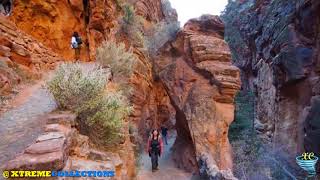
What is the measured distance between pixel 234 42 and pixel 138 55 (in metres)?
19.5

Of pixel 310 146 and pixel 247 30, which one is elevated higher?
pixel 247 30

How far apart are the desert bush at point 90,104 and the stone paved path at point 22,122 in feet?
2.16

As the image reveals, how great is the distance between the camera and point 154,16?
2531 centimetres

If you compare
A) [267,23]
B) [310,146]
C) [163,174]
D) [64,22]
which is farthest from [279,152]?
[64,22]

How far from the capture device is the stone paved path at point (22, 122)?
4879 millimetres

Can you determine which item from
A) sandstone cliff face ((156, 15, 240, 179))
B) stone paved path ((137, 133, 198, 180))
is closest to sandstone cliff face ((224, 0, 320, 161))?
sandstone cliff face ((156, 15, 240, 179))

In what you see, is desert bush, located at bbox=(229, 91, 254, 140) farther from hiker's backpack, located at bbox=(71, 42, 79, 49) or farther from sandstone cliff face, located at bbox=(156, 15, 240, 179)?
hiker's backpack, located at bbox=(71, 42, 79, 49)

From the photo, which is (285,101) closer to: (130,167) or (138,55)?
(138,55)

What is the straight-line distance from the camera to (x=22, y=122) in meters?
6.03

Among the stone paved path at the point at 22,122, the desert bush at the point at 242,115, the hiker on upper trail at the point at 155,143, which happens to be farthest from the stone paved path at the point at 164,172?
the desert bush at the point at 242,115

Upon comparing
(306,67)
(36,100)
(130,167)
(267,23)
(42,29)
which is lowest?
(130,167)

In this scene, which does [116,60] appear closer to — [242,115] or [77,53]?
[77,53]

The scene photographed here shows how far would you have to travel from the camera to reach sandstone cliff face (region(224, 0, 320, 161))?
15.3m

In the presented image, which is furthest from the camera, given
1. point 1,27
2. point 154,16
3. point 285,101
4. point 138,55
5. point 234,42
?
point 234,42
